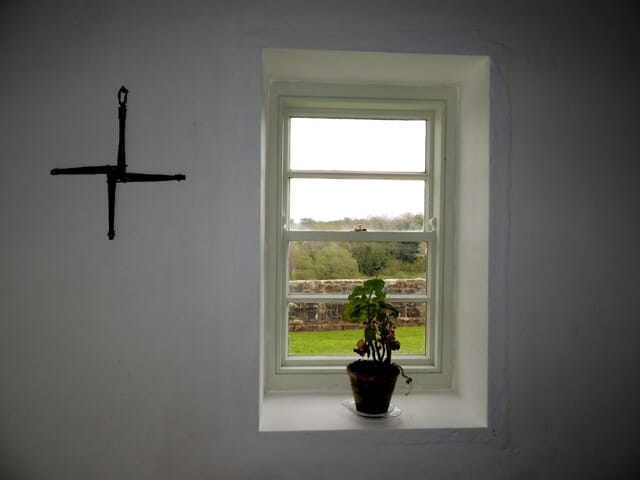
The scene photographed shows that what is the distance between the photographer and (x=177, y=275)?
1.92 m

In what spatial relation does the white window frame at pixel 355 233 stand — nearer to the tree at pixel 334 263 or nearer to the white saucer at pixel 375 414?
the tree at pixel 334 263

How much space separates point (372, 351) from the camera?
2123 mm

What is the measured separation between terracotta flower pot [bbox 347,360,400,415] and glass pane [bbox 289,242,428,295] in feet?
1.56

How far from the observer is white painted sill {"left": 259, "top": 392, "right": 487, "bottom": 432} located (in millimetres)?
1981

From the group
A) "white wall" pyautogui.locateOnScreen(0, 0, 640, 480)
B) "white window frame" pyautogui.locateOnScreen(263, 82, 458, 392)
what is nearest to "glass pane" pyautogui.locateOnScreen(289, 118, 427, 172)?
"white window frame" pyautogui.locateOnScreen(263, 82, 458, 392)

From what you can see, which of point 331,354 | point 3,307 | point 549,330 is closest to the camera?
point 3,307

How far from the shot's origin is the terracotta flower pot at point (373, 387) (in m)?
2.03

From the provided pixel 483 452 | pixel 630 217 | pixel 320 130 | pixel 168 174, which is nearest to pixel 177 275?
pixel 168 174

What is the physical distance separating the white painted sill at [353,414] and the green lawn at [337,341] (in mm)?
207

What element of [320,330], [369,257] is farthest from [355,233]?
[320,330]

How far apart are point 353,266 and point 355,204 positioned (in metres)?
0.30

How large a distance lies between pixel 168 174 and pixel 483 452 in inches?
63.3

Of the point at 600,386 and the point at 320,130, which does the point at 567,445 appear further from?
the point at 320,130

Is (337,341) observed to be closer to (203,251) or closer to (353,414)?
(353,414)
